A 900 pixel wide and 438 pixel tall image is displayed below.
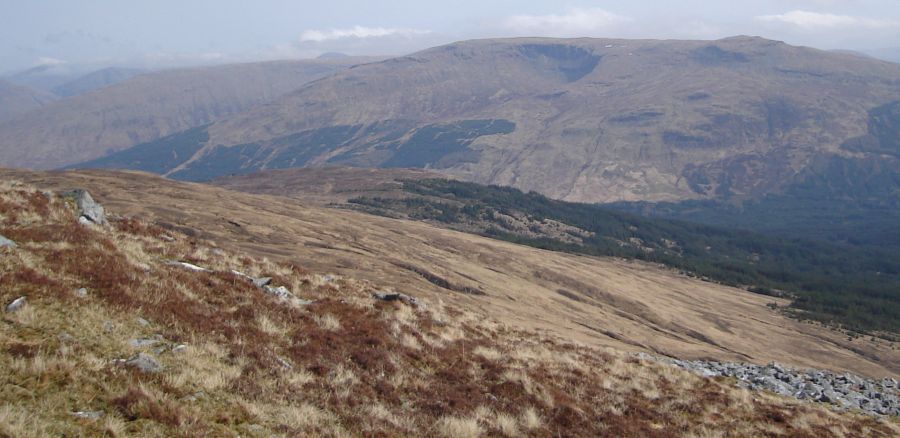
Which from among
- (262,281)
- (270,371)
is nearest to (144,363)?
(270,371)

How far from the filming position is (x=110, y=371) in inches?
488

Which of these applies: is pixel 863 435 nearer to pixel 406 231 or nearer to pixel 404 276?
pixel 404 276

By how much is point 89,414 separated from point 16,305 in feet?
16.5

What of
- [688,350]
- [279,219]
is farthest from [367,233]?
[688,350]

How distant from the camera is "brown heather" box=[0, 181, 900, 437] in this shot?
1168 cm

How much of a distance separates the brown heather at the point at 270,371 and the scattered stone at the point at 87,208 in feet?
3.71

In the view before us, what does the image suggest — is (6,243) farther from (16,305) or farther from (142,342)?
(142,342)

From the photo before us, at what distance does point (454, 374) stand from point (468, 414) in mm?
3424

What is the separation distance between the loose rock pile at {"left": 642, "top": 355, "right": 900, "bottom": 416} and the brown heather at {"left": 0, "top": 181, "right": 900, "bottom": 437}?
12.5 feet

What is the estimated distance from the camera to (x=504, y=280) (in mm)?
73062

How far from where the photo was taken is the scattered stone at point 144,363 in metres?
12.8

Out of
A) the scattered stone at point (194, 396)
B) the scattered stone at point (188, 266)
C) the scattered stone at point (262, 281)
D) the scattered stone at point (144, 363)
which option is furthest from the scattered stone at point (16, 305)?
the scattered stone at point (262, 281)

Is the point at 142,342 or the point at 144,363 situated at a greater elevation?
the point at 144,363

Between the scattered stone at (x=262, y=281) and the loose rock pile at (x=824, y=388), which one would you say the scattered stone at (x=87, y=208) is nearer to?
the scattered stone at (x=262, y=281)
